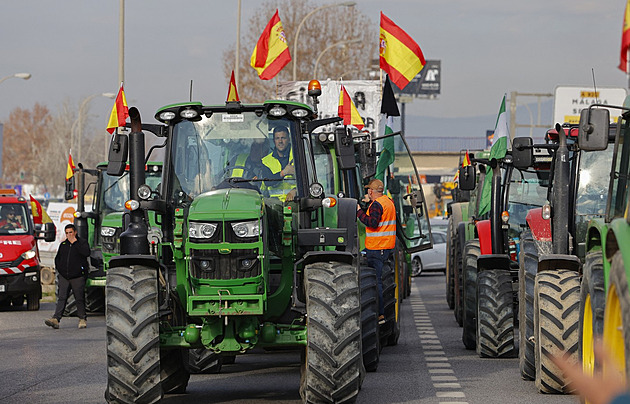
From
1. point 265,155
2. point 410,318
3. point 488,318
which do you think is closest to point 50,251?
point 410,318

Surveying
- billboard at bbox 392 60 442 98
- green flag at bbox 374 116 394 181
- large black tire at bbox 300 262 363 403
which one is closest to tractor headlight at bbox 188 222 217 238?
large black tire at bbox 300 262 363 403

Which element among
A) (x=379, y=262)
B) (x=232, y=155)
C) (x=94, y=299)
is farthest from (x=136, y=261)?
(x=94, y=299)

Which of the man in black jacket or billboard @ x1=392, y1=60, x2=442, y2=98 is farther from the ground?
billboard @ x1=392, y1=60, x2=442, y2=98

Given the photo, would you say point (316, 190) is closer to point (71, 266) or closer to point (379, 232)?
point (379, 232)

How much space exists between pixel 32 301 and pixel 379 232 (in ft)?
39.6

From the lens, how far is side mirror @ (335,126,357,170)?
12.3 meters

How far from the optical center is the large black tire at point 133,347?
10148 mm

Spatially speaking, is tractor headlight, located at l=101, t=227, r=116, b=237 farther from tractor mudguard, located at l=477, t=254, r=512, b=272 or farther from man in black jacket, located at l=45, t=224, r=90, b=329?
tractor mudguard, located at l=477, t=254, r=512, b=272

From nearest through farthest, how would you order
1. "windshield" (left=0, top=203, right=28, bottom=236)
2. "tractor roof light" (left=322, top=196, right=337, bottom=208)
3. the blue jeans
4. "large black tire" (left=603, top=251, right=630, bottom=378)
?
"large black tire" (left=603, top=251, right=630, bottom=378) < "tractor roof light" (left=322, top=196, right=337, bottom=208) < the blue jeans < "windshield" (left=0, top=203, right=28, bottom=236)

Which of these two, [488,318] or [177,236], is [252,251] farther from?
[488,318]

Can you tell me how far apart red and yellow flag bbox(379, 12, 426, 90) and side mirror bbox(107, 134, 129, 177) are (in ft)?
39.0

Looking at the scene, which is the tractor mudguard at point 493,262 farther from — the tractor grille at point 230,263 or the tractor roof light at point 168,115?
the tractor grille at point 230,263

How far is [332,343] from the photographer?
10.1m

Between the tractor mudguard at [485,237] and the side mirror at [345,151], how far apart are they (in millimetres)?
5852
